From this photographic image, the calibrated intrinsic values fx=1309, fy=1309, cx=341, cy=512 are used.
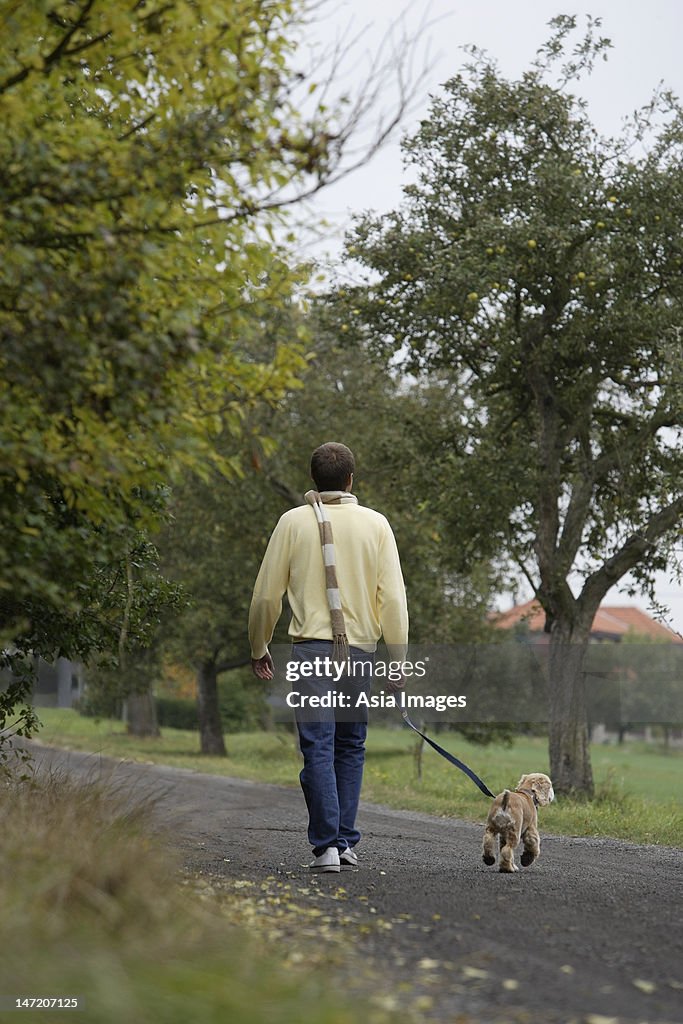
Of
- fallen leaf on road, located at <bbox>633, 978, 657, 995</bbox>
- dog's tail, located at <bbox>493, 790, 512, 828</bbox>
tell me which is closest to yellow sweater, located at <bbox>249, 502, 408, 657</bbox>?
dog's tail, located at <bbox>493, 790, 512, 828</bbox>

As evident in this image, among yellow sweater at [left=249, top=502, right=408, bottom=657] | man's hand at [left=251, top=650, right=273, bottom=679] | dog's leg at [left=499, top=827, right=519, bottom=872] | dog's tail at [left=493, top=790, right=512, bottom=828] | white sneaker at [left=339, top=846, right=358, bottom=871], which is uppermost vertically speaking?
yellow sweater at [left=249, top=502, right=408, bottom=657]

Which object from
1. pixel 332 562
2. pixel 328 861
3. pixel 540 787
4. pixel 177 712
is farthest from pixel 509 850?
pixel 177 712

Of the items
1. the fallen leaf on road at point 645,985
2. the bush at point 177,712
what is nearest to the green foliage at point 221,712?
the bush at point 177,712

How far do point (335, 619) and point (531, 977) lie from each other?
10.2 feet

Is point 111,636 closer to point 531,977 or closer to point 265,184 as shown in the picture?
point 265,184

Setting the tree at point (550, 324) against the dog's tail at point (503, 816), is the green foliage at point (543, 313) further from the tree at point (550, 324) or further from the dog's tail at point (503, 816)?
the dog's tail at point (503, 816)

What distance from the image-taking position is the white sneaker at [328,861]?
23.6ft

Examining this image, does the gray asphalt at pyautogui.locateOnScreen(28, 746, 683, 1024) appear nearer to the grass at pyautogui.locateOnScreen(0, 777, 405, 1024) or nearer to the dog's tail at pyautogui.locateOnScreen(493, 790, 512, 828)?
the dog's tail at pyautogui.locateOnScreen(493, 790, 512, 828)

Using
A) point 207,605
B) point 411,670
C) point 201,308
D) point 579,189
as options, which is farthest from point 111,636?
point 207,605

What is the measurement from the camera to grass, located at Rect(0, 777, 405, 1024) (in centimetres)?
382

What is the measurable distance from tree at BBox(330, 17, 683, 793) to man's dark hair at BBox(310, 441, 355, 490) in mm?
7464

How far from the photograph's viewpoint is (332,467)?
7.68 metres

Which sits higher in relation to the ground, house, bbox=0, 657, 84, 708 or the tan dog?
house, bbox=0, 657, 84, 708

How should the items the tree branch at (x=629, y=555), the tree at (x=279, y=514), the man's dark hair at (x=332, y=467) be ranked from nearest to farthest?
the man's dark hair at (x=332, y=467)
the tree branch at (x=629, y=555)
the tree at (x=279, y=514)
